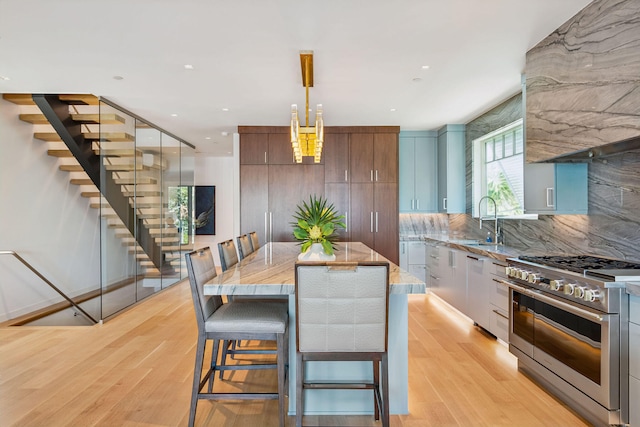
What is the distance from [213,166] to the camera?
830 centimetres

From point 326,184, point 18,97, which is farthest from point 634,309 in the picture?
point 18,97

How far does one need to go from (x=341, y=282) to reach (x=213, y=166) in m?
7.15

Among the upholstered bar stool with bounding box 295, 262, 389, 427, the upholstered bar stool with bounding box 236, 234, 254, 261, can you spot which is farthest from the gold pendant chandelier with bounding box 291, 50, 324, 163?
the upholstered bar stool with bounding box 295, 262, 389, 427

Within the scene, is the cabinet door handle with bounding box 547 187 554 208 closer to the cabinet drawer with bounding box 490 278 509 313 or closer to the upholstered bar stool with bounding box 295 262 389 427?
the cabinet drawer with bounding box 490 278 509 313

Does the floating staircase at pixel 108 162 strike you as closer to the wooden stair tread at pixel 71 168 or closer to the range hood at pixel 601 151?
the wooden stair tread at pixel 71 168

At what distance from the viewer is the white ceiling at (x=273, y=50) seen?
2.37 m

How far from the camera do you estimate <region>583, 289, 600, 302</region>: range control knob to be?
2002 mm

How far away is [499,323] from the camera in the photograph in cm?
340

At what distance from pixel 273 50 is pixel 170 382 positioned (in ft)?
8.77

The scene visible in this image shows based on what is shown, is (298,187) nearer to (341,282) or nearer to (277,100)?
(277,100)

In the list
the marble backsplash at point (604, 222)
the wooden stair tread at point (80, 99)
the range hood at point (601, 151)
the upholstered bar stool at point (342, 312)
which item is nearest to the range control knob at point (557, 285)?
the marble backsplash at point (604, 222)

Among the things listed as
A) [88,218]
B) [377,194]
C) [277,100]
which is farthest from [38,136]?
[377,194]

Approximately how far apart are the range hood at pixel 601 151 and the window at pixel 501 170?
132cm

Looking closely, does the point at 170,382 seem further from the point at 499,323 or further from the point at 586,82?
the point at 586,82
